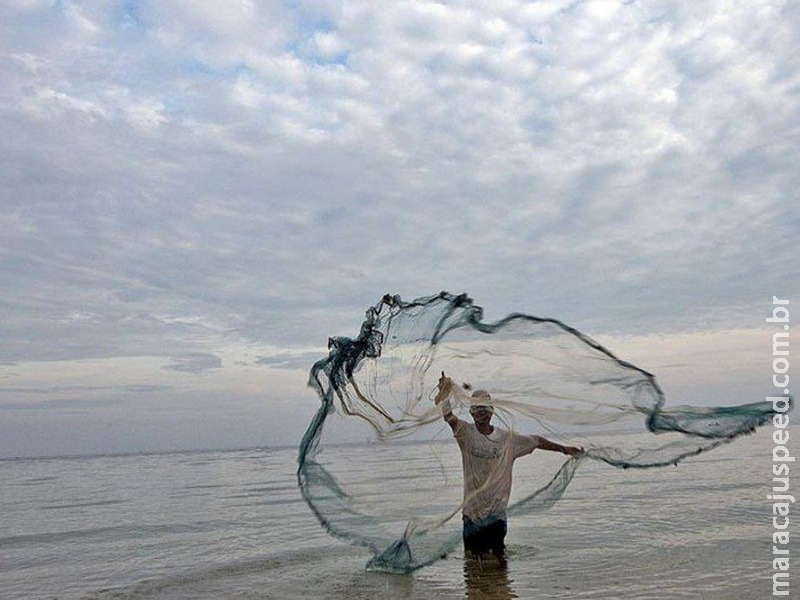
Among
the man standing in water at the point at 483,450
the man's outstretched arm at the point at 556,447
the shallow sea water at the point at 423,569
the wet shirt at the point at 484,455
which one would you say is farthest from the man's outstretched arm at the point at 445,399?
the man's outstretched arm at the point at 556,447

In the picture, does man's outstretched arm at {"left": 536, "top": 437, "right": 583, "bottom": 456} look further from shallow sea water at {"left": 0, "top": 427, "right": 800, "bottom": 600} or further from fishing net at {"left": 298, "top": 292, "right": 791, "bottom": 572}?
shallow sea water at {"left": 0, "top": 427, "right": 800, "bottom": 600}

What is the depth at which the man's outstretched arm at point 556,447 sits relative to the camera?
784 centimetres

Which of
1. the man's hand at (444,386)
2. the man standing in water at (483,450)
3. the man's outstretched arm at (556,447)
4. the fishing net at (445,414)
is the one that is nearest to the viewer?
the fishing net at (445,414)

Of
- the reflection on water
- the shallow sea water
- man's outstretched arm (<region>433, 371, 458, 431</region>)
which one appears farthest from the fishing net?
the reflection on water

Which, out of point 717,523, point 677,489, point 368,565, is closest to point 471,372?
point 368,565

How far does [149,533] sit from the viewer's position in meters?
13.4

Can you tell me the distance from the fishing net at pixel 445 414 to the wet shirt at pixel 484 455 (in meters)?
0.01

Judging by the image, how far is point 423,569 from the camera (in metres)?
8.59

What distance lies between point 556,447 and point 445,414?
123cm

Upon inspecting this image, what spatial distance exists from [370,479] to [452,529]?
3.23 feet

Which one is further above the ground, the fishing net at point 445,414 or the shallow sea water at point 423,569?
the fishing net at point 445,414

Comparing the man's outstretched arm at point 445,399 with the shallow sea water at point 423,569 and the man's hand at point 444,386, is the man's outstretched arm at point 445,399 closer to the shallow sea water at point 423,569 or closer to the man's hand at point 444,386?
the man's hand at point 444,386

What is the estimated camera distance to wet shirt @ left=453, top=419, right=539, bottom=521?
777 cm

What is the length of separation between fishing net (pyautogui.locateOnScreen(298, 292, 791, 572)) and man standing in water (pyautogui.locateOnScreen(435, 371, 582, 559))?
0.5 inches
